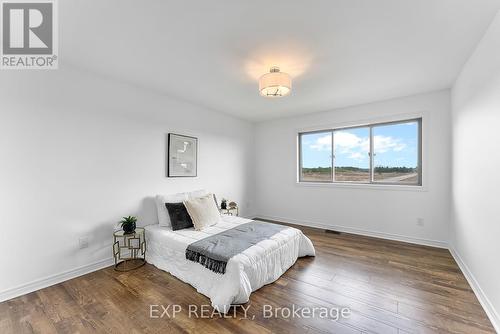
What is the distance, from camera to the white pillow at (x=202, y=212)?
112 inches

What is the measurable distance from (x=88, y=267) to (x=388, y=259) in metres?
3.83

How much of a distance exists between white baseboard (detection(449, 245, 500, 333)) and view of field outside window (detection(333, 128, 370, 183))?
1731 millimetres

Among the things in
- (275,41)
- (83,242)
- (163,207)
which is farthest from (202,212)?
(275,41)

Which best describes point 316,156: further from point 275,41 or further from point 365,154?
point 275,41

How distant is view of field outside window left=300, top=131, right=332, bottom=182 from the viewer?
438 cm

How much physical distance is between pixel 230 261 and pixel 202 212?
1106 millimetres

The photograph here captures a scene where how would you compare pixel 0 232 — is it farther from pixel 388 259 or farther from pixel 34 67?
pixel 388 259

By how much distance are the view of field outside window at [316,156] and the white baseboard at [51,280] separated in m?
3.84

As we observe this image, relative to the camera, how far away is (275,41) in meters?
1.93

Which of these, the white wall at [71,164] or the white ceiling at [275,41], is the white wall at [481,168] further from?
the white wall at [71,164]

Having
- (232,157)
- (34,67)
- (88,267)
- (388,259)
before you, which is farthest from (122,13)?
(388,259)

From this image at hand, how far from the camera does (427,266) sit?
8.60 ft

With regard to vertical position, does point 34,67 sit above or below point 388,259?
above

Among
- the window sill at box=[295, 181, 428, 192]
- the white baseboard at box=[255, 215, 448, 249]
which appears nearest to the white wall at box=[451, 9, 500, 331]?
the white baseboard at box=[255, 215, 448, 249]
